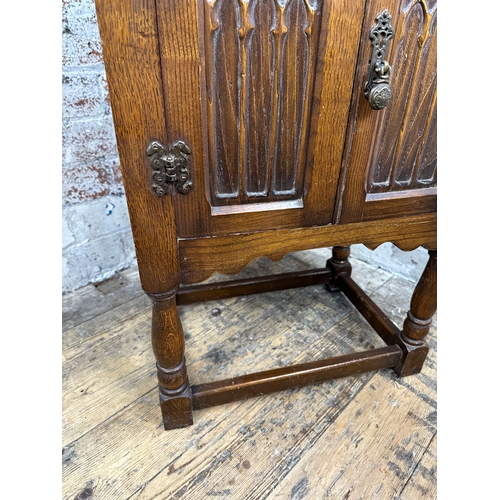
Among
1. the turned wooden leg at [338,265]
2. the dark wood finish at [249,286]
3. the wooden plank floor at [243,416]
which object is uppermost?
the turned wooden leg at [338,265]

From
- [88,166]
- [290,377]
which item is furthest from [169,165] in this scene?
[88,166]

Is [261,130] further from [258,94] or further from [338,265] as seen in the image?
[338,265]

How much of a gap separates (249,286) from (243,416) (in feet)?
1.44

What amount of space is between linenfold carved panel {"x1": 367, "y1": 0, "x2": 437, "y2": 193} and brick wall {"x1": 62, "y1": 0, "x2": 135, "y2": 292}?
81cm

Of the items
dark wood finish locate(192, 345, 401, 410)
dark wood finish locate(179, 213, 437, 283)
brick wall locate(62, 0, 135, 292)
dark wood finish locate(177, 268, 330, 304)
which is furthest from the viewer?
dark wood finish locate(177, 268, 330, 304)

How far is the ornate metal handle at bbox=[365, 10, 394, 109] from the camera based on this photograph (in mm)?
573

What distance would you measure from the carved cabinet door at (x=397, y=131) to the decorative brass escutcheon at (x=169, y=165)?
28cm

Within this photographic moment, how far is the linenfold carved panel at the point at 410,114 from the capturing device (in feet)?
1.98

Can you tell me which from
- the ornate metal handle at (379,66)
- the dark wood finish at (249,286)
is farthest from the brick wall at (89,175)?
the ornate metal handle at (379,66)

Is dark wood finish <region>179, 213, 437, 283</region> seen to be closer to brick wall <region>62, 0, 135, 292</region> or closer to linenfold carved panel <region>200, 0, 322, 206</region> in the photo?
linenfold carved panel <region>200, 0, 322, 206</region>

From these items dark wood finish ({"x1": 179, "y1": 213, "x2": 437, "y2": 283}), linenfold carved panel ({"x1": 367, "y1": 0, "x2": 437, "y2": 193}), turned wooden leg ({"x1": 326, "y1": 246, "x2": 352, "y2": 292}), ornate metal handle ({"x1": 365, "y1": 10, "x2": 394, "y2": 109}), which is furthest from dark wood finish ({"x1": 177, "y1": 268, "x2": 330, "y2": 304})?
ornate metal handle ({"x1": 365, "y1": 10, "x2": 394, "y2": 109})

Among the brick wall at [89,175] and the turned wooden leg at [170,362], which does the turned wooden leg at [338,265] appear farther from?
the turned wooden leg at [170,362]

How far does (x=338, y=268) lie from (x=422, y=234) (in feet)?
1.57

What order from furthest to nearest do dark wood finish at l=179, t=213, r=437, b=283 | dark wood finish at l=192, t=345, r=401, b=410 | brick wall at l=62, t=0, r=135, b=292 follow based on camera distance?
brick wall at l=62, t=0, r=135, b=292 → dark wood finish at l=192, t=345, r=401, b=410 → dark wood finish at l=179, t=213, r=437, b=283
